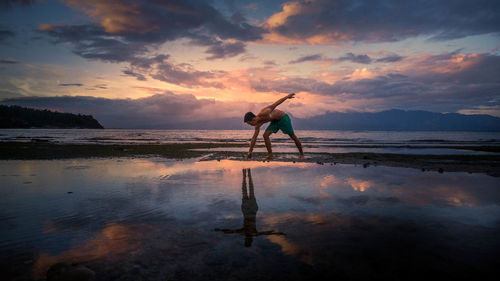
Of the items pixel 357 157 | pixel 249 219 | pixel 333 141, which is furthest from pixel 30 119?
pixel 249 219

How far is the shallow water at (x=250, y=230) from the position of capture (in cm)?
323

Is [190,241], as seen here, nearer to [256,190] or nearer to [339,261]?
[339,261]

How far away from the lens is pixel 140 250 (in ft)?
12.2

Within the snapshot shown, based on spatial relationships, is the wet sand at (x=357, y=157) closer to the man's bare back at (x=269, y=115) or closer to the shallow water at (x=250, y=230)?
the man's bare back at (x=269, y=115)

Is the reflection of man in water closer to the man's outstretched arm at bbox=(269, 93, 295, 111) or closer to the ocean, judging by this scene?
the man's outstretched arm at bbox=(269, 93, 295, 111)

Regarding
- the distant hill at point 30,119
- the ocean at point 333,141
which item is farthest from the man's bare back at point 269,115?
the distant hill at point 30,119

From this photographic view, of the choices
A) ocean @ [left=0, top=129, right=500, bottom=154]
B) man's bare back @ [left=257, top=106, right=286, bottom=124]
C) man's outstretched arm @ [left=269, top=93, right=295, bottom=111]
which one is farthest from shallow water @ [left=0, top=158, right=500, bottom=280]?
ocean @ [left=0, top=129, right=500, bottom=154]

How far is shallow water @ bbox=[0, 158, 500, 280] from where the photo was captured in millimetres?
3227

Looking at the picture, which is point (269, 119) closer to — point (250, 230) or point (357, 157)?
point (250, 230)

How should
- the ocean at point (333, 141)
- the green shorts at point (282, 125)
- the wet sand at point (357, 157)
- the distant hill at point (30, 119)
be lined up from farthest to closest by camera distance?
the distant hill at point (30, 119) < the ocean at point (333, 141) < the wet sand at point (357, 157) < the green shorts at point (282, 125)

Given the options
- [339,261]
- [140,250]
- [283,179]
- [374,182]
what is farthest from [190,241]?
[374,182]

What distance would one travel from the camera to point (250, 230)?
14.8 feet

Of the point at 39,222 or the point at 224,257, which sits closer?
the point at 224,257

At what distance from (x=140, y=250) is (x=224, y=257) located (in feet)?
4.03
